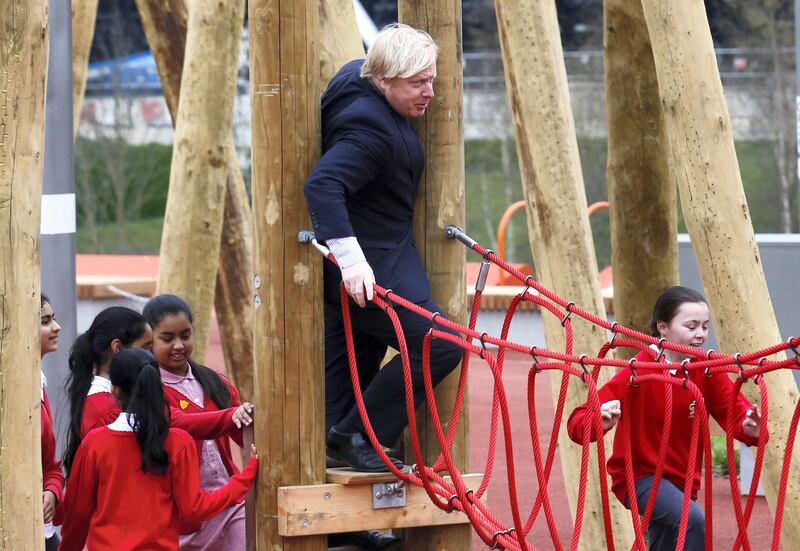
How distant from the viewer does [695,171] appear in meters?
4.89

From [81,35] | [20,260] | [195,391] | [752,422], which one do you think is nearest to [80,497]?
[195,391]

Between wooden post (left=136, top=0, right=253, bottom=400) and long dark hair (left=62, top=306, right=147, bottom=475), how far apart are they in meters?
3.18

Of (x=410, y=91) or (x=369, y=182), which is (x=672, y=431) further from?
(x=410, y=91)

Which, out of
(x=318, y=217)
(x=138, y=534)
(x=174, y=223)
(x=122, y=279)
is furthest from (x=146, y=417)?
(x=122, y=279)

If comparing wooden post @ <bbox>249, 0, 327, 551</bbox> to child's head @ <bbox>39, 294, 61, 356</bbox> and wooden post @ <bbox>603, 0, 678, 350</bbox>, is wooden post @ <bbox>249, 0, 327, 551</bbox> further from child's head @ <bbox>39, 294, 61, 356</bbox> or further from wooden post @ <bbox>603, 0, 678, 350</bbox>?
wooden post @ <bbox>603, 0, 678, 350</bbox>

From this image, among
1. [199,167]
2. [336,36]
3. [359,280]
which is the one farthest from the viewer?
[199,167]

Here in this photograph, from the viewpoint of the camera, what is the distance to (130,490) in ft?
14.1

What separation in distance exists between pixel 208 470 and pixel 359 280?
1.20 metres

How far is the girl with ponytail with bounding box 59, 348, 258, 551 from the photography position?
4.26 m

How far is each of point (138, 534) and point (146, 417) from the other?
37cm

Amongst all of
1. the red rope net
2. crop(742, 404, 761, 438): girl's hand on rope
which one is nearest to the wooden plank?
the red rope net

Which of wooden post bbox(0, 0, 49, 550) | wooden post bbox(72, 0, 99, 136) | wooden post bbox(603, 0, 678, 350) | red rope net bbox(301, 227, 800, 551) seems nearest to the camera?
wooden post bbox(0, 0, 49, 550)

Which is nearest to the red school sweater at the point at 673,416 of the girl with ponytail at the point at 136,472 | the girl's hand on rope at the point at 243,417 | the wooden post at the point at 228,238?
the girl's hand on rope at the point at 243,417

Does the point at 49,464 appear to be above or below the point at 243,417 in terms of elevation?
below
